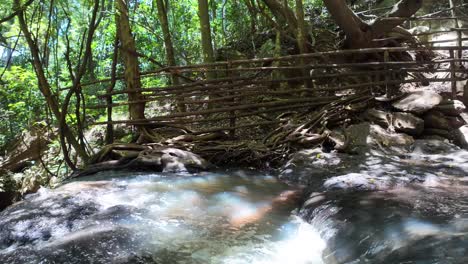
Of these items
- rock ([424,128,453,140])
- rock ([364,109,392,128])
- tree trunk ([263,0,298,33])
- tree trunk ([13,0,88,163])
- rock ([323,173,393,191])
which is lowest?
rock ([424,128,453,140])

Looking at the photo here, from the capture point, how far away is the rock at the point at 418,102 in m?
5.21

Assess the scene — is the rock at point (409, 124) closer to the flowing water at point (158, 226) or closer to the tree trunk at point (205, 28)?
the flowing water at point (158, 226)

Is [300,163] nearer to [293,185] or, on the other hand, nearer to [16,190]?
[293,185]

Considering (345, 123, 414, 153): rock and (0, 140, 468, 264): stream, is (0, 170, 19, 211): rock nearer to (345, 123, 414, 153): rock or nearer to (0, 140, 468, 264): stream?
(0, 140, 468, 264): stream

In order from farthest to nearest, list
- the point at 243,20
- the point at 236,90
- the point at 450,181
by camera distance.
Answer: the point at 243,20
the point at 236,90
the point at 450,181

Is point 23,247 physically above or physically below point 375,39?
below

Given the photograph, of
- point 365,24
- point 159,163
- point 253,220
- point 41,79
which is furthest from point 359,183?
point 365,24

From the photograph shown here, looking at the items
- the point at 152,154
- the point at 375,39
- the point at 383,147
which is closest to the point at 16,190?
the point at 152,154

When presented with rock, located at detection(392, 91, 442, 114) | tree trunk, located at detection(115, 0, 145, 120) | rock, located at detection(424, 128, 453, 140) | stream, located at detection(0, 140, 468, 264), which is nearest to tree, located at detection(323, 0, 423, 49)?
rock, located at detection(392, 91, 442, 114)

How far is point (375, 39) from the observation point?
7.06 meters

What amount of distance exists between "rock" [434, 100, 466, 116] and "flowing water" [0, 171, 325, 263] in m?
2.72

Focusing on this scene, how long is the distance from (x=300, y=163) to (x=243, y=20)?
21.1 feet

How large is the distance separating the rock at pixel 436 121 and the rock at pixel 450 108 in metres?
0.09

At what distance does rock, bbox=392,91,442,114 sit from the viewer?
5.21 m
